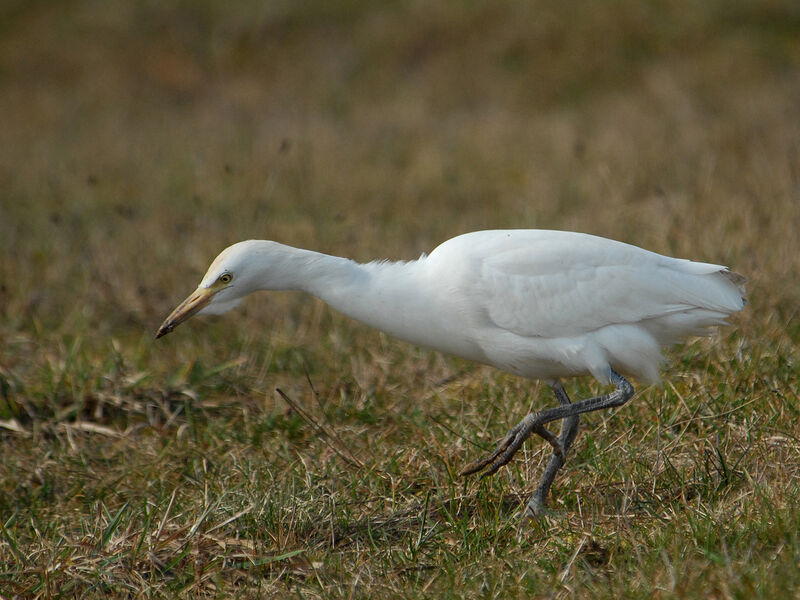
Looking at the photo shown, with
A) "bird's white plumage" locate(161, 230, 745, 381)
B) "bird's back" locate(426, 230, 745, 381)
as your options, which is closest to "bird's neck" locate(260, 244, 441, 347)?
"bird's white plumage" locate(161, 230, 745, 381)

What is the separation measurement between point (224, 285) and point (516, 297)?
112 cm

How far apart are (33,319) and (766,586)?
532cm

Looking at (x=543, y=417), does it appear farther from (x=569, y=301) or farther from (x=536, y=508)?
(x=569, y=301)

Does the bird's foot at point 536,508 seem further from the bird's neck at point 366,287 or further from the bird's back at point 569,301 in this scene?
the bird's neck at point 366,287

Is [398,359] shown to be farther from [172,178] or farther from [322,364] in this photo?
[172,178]

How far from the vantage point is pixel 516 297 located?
3.78 m

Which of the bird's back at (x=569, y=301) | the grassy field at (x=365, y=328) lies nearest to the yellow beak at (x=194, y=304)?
the grassy field at (x=365, y=328)

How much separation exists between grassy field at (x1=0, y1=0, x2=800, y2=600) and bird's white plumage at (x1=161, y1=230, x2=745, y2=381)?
423 mm

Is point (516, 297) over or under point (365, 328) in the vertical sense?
over

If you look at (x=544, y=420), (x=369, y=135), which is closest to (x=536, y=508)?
(x=544, y=420)

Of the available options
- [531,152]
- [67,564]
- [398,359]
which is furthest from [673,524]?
[531,152]

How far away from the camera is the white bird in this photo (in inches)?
148

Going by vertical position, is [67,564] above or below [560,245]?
below

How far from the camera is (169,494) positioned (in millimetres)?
4418
